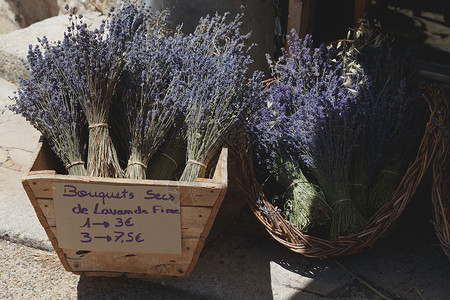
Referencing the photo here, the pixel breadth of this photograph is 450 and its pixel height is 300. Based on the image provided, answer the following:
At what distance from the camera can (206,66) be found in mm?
2340

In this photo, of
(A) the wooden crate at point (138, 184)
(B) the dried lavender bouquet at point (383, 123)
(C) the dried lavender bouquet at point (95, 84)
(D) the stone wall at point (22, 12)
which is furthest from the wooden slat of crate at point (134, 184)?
(D) the stone wall at point (22, 12)

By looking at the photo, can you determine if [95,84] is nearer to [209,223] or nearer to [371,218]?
[209,223]

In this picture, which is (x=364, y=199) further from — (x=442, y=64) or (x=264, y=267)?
(x=442, y=64)

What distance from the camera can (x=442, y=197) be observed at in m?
2.29

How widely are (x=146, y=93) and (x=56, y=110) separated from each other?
1.19 ft

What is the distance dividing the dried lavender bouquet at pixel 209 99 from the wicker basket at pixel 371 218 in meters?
0.40

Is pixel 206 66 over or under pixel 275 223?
over

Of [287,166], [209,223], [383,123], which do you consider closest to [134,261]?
[209,223]

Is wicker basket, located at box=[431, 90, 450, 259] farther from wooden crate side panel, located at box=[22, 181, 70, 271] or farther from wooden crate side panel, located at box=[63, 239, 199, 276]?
wooden crate side panel, located at box=[22, 181, 70, 271]

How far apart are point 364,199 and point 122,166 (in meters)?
1.09

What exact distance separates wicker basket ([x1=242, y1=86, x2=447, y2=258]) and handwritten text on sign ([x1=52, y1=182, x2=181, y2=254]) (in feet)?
1.69

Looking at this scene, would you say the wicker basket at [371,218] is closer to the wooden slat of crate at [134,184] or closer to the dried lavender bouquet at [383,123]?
the dried lavender bouquet at [383,123]

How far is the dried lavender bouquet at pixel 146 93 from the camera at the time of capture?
2121 mm

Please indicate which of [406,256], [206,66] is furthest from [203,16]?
[406,256]
